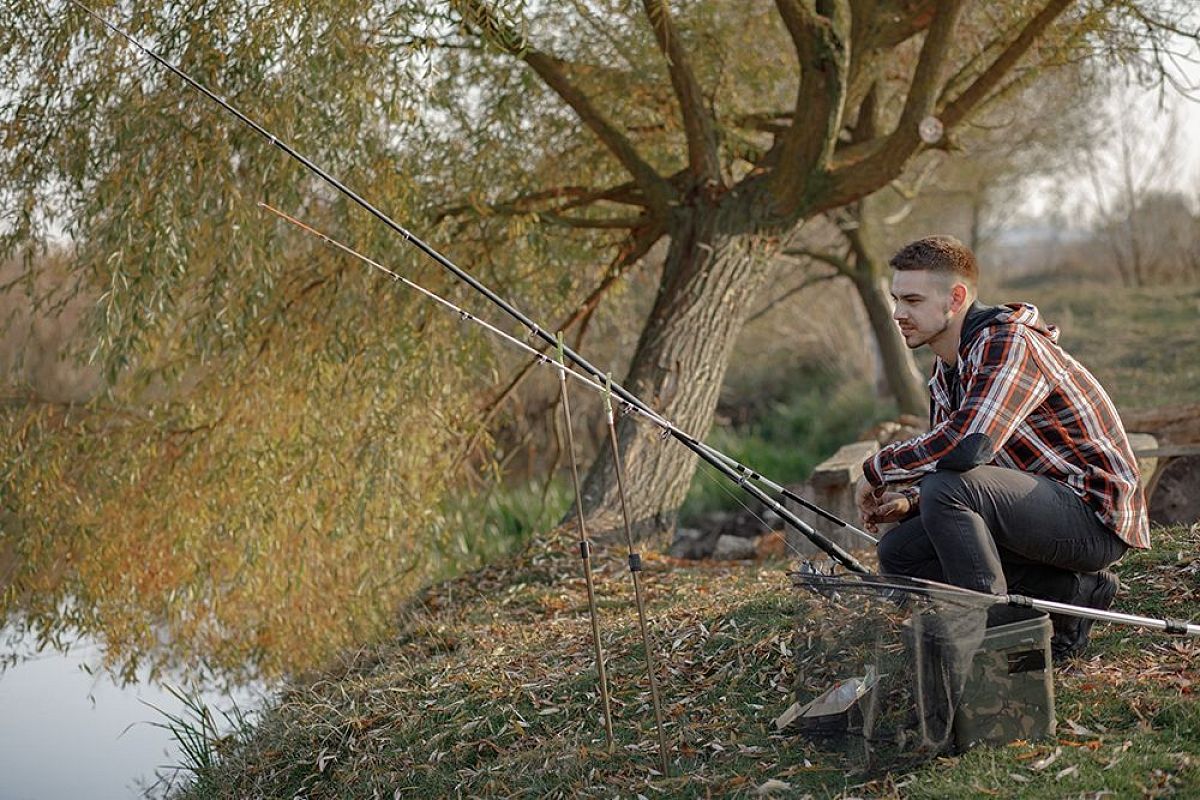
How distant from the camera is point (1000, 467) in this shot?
377cm

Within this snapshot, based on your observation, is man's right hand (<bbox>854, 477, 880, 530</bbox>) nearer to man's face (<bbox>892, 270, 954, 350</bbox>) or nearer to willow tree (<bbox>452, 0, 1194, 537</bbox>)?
man's face (<bbox>892, 270, 954, 350</bbox>)

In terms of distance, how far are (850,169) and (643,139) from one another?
4.93 ft

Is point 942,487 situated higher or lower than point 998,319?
lower

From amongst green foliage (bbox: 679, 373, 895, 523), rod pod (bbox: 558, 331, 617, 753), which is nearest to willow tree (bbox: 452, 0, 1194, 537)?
rod pod (bbox: 558, 331, 617, 753)

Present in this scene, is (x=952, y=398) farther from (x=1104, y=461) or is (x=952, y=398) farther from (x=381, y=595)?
(x=381, y=595)

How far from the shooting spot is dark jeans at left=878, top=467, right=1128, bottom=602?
3.60 m

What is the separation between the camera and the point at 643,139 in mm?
8367

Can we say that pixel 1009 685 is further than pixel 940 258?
No

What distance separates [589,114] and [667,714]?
3.92 meters

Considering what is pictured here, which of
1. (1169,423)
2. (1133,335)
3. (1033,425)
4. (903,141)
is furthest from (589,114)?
(1133,335)

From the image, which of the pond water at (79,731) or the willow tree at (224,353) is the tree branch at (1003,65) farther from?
the pond water at (79,731)

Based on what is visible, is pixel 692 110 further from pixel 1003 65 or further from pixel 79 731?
pixel 79 731

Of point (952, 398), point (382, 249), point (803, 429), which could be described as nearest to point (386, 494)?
point (382, 249)

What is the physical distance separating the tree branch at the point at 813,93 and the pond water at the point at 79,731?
155 inches
